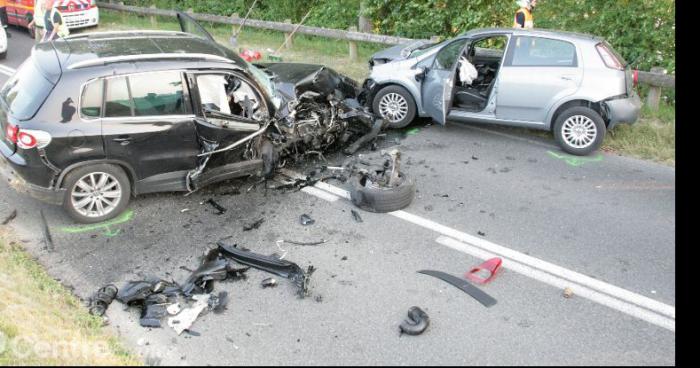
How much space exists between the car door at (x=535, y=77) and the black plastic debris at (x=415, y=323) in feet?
15.6

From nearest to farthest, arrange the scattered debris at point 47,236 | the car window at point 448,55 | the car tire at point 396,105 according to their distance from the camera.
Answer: the scattered debris at point 47,236 → the car window at point 448,55 → the car tire at point 396,105

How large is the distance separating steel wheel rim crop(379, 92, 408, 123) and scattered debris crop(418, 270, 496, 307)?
4.41 m

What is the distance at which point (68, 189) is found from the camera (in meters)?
6.19

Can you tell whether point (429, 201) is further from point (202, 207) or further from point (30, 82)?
point (30, 82)

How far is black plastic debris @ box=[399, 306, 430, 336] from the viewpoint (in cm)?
474

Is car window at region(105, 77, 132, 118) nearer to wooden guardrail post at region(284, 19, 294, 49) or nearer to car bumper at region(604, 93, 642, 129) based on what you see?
car bumper at region(604, 93, 642, 129)

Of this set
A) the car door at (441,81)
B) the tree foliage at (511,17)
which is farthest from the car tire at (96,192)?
the tree foliage at (511,17)

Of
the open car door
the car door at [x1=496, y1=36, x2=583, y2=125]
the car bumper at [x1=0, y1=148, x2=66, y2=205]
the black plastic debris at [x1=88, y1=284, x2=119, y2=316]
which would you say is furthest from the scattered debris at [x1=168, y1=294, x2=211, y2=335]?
the car door at [x1=496, y1=36, x2=583, y2=125]

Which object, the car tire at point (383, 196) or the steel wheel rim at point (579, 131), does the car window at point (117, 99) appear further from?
the steel wheel rim at point (579, 131)

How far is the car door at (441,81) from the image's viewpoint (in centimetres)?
868

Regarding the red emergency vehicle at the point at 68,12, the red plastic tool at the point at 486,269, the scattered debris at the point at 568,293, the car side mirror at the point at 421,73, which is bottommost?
the scattered debris at the point at 568,293

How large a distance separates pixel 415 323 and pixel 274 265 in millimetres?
1563

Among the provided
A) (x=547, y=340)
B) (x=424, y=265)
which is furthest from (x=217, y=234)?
(x=547, y=340)

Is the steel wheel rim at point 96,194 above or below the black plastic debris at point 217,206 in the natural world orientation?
above
